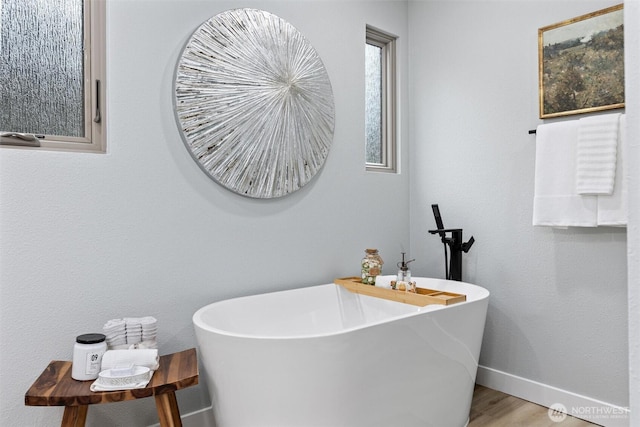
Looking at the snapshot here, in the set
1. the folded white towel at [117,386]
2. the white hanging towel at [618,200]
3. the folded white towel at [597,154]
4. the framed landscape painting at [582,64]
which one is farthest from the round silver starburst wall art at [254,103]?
the white hanging towel at [618,200]

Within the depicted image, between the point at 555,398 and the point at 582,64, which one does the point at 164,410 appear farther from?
the point at 582,64

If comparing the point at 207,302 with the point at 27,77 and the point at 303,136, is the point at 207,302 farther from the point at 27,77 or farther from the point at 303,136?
the point at 27,77

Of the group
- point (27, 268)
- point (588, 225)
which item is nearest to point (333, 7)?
point (588, 225)

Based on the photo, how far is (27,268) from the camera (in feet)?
5.44

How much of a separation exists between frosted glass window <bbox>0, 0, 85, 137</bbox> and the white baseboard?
103 inches

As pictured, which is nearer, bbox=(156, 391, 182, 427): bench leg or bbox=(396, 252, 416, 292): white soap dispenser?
bbox=(156, 391, 182, 427): bench leg

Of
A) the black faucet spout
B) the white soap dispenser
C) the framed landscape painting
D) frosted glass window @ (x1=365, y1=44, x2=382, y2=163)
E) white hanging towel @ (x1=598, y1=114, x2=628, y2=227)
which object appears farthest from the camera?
frosted glass window @ (x1=365, y1=44, x2=382, y2=163)

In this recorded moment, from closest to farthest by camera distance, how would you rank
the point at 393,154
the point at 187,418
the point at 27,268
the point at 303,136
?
the point at 27,268
the point at 187,418
the point at 303,136
the point at 393,154

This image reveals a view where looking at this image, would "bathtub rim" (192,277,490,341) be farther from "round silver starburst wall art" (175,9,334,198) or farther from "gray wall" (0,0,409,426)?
"round silver starburst wall art" (175,9,334,198)

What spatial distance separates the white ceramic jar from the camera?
5.02ft

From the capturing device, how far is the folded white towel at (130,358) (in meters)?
1.55

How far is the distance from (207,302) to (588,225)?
1.91 metres

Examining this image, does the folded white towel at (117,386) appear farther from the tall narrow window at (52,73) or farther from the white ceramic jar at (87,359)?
the tall narrow window at (52,73)

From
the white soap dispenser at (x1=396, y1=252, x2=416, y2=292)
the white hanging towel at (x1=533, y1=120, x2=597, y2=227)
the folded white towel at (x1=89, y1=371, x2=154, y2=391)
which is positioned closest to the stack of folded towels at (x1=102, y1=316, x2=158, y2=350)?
the folded white towel at (x1=89, y1=371, x2=154, y2=391)
